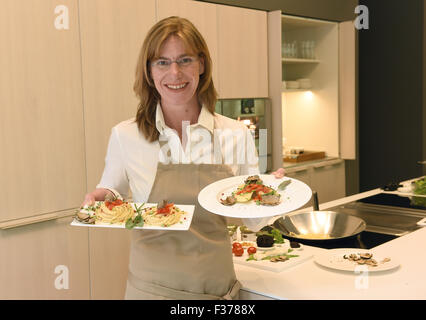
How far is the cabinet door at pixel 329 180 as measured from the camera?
5.02 meters

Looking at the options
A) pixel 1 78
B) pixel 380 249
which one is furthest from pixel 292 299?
pixel 1 78

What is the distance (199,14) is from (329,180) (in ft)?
7.50

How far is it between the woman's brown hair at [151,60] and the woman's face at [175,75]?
22mm

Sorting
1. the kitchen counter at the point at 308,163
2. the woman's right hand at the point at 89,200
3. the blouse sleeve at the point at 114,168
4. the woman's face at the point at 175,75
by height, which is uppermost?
the woman's face at the point at 175,75

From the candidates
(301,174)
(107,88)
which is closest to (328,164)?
(301,174)

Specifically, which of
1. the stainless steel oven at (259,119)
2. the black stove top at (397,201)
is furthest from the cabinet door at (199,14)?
the black stove top at (397,201)

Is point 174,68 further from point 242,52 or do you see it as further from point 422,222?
point 242,52

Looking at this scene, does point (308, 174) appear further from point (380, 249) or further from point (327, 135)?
point (380, 249)

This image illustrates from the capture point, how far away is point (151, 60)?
1.65 m

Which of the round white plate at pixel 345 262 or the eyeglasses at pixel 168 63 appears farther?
the round white plate at pixel 345 262

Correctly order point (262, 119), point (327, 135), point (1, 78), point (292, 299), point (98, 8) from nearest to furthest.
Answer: point (292, 299) < point (1, 78) < point (98, 8) < point (262, 119) < point (327, 135)

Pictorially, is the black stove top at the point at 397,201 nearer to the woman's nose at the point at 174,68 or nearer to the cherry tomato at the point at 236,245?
the cherry tomato at the point at 236,245
